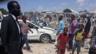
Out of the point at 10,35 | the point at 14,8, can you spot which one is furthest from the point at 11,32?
the point at 14,8

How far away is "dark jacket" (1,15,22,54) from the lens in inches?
314

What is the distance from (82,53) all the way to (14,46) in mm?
10501

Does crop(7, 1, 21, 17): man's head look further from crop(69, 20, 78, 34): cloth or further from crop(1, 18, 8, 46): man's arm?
crop(69, 20, 78, 34): cloth

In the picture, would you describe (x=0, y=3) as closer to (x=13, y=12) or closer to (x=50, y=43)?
(x=13, y=12)

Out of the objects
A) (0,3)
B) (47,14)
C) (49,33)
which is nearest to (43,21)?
(47,14)

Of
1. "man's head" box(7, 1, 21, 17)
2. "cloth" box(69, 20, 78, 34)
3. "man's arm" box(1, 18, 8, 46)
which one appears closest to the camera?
"man's arm" box(1, 18, 8, 46)

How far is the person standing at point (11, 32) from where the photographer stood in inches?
314

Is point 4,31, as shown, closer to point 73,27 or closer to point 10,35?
point 10,35

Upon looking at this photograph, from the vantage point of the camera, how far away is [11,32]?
803cm

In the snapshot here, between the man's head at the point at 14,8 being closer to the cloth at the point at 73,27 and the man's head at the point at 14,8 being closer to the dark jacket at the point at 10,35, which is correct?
the dark jacket at the point at 10,35

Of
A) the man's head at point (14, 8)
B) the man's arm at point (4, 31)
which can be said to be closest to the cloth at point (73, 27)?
the man's head at point (14, 8)

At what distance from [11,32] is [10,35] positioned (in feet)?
0.21

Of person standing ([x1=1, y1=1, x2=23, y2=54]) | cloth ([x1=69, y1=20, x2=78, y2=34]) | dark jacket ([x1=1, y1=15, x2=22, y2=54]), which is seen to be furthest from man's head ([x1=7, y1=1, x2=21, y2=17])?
cloth ([x1=69, y1=20, x2=78, y2=34])

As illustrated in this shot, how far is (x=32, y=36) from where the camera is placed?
2353 centimetres
